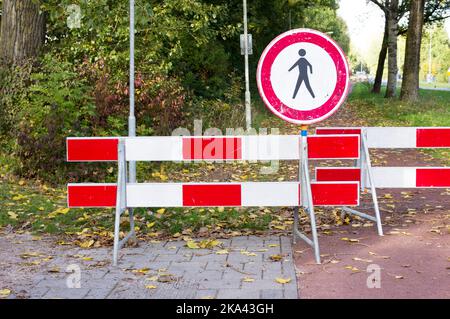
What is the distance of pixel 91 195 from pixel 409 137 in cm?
347

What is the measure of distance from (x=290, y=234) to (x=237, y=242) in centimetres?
68

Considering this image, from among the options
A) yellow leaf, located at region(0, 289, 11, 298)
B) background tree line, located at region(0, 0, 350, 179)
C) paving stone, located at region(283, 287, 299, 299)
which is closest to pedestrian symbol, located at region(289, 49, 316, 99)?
paving stone, located at region(283, 287, 299, 299)

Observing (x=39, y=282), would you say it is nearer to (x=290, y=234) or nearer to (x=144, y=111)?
(x=290, y=234)

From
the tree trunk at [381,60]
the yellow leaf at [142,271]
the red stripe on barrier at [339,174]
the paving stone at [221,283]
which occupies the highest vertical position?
the tree trunk at [381,60]

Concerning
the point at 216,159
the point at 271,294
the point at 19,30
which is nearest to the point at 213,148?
the point at 216,159

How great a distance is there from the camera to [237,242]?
6.71 m

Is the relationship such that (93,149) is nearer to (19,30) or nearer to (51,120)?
(51,120)

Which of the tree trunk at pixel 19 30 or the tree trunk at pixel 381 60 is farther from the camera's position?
the tree trunk at pixel 381 60

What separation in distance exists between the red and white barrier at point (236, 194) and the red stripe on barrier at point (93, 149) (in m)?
0.28

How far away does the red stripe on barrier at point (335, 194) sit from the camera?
6.32 meters

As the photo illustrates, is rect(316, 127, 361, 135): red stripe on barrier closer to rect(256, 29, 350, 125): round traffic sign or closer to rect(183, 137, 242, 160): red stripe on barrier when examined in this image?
rect(256, 29, 350, 125): round traffic sign

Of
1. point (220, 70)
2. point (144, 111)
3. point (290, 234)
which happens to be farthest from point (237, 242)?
point (220, 70)

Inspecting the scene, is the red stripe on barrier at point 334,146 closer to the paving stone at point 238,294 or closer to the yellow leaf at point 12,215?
the paving stone at point 238,294

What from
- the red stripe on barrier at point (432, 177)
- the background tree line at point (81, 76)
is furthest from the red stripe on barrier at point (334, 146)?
the background tree line at point (81, 76)
